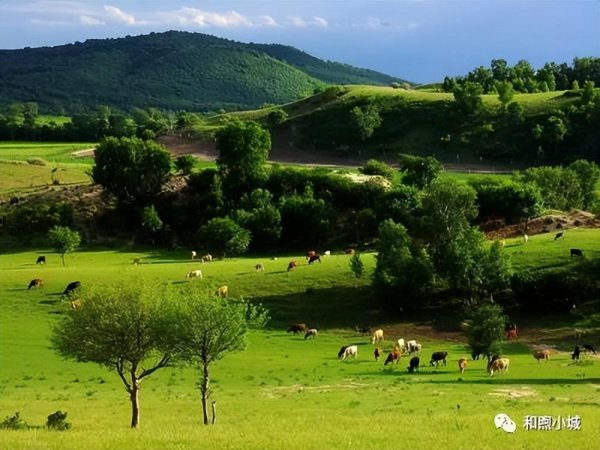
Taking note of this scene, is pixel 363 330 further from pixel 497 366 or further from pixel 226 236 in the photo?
pixel 226 236

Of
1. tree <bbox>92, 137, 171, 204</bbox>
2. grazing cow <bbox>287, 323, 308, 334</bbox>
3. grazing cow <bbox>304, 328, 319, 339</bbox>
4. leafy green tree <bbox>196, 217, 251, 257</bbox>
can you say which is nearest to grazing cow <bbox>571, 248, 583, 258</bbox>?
grazing cow <bbox>304, 328, 319, 339</bbox>

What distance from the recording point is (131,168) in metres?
92.9

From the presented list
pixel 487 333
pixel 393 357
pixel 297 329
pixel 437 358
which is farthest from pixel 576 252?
pixel 297 329

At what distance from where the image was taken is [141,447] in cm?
1945

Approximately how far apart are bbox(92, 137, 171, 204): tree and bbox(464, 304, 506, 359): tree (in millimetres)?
58777

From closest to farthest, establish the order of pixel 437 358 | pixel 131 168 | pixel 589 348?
pixel 437 358, pixel 589 348, pixel 131 168

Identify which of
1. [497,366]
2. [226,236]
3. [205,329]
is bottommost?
[497,366]

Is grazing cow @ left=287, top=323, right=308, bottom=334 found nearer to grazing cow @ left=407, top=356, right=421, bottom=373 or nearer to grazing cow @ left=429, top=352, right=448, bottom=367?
grazing cow @ left=429, top=352, right=448, bottom=367

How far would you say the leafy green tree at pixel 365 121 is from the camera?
130 metres

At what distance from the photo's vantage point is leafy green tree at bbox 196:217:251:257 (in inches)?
3029

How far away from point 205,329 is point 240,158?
66.5m

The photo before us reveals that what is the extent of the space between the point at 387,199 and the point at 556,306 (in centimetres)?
2948

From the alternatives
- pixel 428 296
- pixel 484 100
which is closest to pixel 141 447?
pixel 428 296

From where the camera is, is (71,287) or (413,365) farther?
(71,287)
